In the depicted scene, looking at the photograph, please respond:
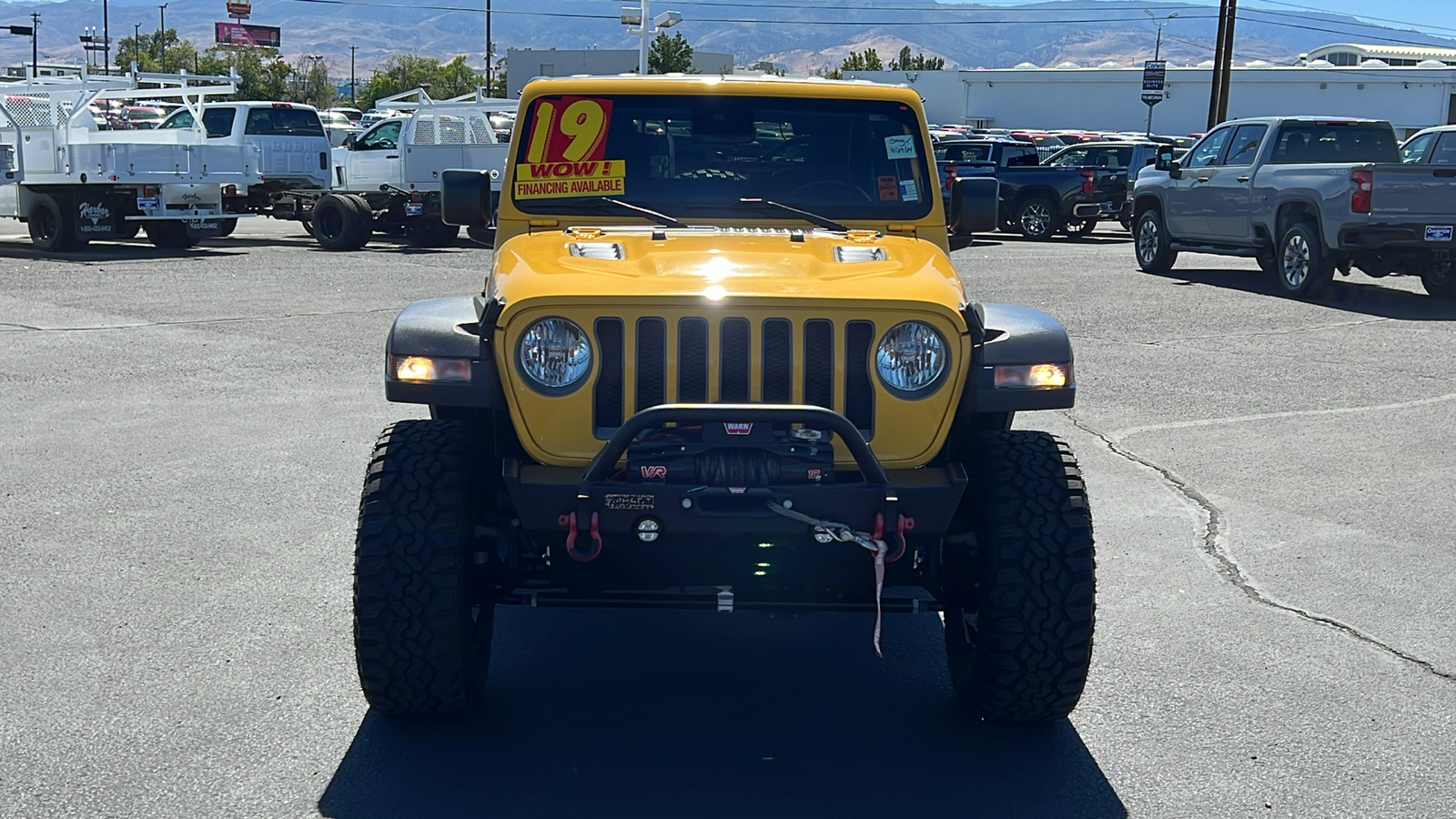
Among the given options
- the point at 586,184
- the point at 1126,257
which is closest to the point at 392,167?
the point at 1126,257

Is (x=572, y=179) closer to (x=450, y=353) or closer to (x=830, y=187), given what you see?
(x=830, y=187)

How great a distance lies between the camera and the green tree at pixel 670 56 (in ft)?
205

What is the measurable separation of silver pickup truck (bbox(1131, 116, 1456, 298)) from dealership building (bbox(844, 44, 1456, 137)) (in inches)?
1833

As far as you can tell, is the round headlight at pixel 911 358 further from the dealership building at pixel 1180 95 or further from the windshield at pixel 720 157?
the dealership building at pixel 1180 95

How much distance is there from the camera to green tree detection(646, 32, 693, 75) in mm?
62531

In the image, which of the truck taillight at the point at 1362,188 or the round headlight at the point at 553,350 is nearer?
the round headlight at the point at 553,350

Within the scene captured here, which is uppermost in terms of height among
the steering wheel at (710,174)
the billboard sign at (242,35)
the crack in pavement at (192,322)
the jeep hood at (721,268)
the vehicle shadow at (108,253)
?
the billboard sign at (242,35)

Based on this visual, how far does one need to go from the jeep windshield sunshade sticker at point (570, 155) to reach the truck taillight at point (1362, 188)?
10685 mm

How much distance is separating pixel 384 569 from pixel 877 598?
128 centimetres

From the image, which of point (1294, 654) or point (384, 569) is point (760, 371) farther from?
point (1294, 654)

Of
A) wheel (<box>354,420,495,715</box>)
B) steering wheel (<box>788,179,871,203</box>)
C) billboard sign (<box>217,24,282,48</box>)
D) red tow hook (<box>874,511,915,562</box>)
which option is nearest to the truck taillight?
steering wheel (<box>788,179,871,203</box>)

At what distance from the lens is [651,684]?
4.67 meters

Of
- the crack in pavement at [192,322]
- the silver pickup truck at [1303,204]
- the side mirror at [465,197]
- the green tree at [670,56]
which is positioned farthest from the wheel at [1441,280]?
the green tree at [670,56]

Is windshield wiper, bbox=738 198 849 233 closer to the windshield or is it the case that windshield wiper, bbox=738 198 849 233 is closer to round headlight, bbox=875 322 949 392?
the windshield
